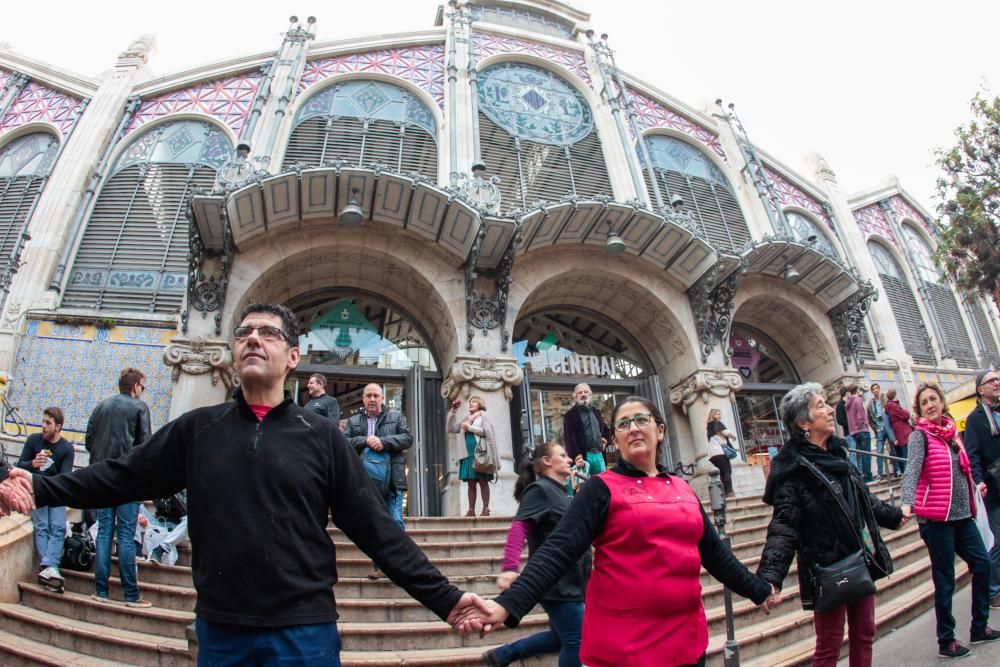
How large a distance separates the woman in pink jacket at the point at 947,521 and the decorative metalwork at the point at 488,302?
7325mm

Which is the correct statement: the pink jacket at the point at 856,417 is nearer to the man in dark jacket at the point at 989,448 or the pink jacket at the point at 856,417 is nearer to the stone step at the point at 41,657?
the man in dark jacket at the point at 989,448

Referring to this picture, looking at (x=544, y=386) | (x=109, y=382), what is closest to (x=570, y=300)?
(x=544, y=386)

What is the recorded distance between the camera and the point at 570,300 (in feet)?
42.9

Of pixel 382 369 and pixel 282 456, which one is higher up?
pixel 382 369

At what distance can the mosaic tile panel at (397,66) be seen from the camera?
46.2 ft

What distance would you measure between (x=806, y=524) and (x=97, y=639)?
187 inches

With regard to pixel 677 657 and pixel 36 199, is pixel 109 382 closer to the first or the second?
pixel 36 199

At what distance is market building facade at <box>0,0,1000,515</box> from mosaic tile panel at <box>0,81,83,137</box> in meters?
0.06

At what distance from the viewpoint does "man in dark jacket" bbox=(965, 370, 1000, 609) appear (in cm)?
421

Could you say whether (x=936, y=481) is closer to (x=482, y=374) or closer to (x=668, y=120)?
(x=482, y=374)

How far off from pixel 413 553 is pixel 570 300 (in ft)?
37.3

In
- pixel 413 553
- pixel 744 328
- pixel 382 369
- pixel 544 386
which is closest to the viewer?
pixel 413 553

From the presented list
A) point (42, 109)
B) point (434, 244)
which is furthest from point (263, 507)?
point (42, 109)

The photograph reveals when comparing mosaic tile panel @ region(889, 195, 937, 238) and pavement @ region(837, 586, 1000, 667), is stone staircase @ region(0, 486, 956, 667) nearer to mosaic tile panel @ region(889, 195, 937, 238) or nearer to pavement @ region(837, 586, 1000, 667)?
pavement @ region(837, 586, 1000, 667)
